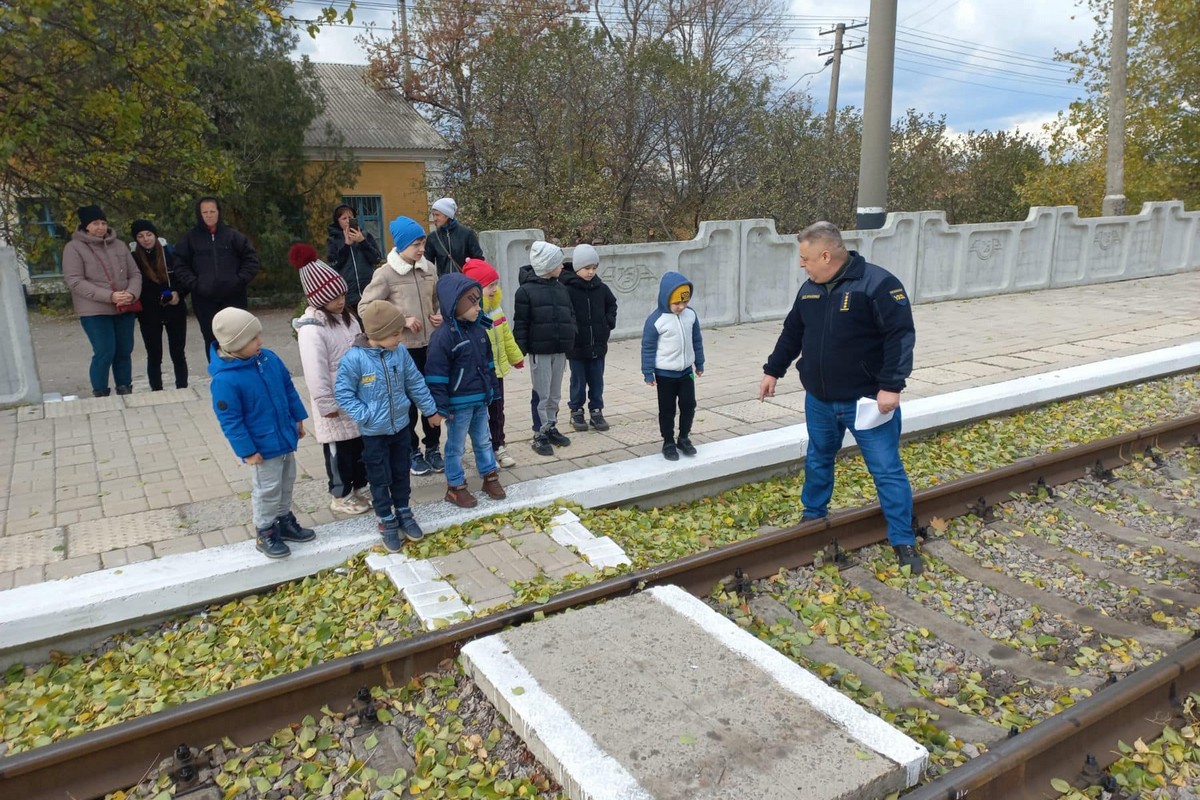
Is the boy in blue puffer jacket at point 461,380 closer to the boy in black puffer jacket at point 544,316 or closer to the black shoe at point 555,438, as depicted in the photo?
the boy in black puffer jacket at point 544,316

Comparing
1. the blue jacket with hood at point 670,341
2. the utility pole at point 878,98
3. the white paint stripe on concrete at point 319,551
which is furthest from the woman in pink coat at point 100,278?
the utility pole at point 878,98

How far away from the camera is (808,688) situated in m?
3.27

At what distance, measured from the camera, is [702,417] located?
7430 millimetres

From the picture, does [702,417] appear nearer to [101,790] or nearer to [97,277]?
[101,790]

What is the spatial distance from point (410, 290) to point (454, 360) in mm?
870

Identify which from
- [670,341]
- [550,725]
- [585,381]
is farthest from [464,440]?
[550,725]

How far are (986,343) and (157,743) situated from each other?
10397 mm

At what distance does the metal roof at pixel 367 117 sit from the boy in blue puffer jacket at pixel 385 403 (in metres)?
18.9

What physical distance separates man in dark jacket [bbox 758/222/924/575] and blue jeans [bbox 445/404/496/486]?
205 centimetres

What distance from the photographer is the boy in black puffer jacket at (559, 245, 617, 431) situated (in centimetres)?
659

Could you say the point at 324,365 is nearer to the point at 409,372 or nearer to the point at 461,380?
the point at 409,372

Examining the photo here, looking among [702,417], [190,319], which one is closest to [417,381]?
[702,417]

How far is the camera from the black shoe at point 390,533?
4.80 metres

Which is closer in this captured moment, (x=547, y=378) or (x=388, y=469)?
(x=388, y=469)
